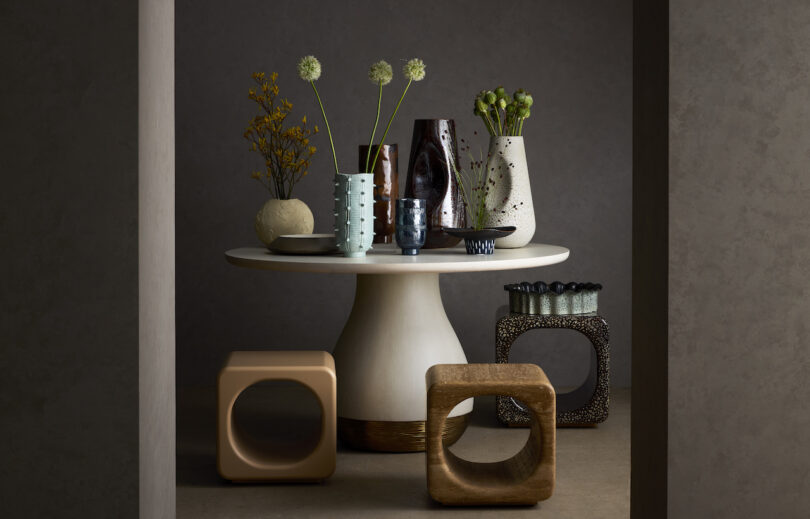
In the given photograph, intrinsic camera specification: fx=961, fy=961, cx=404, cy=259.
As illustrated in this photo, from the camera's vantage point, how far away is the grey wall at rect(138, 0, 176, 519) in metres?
1.49

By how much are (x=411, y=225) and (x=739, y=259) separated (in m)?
1.41

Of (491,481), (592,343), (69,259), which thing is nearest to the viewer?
(69,259)

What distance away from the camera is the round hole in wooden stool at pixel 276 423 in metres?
2.86

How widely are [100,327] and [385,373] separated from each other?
1.61 m

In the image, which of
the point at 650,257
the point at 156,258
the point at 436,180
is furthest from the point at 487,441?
the point at 156,258

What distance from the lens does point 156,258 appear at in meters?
1.60

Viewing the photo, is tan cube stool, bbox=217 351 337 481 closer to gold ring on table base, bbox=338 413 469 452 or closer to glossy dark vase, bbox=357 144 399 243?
gold ring on table base, bbox=338 413 469 452

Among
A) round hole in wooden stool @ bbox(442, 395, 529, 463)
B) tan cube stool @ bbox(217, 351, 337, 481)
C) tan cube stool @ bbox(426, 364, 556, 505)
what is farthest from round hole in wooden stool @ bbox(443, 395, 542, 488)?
tan cube stool @ bbox(217, 351, 337, 481)

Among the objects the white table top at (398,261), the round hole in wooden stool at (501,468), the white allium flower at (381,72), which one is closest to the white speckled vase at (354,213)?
the white table top at (398,261)

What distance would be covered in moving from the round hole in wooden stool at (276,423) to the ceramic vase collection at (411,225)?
52 centimetres

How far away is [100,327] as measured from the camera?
1.46 meters

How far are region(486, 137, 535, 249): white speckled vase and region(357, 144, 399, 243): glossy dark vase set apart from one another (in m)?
0.32

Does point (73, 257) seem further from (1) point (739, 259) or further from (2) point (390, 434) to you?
(2) point (390, 434)

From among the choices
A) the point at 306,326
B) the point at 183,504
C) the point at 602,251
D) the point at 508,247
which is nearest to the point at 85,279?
the point at 183,504
